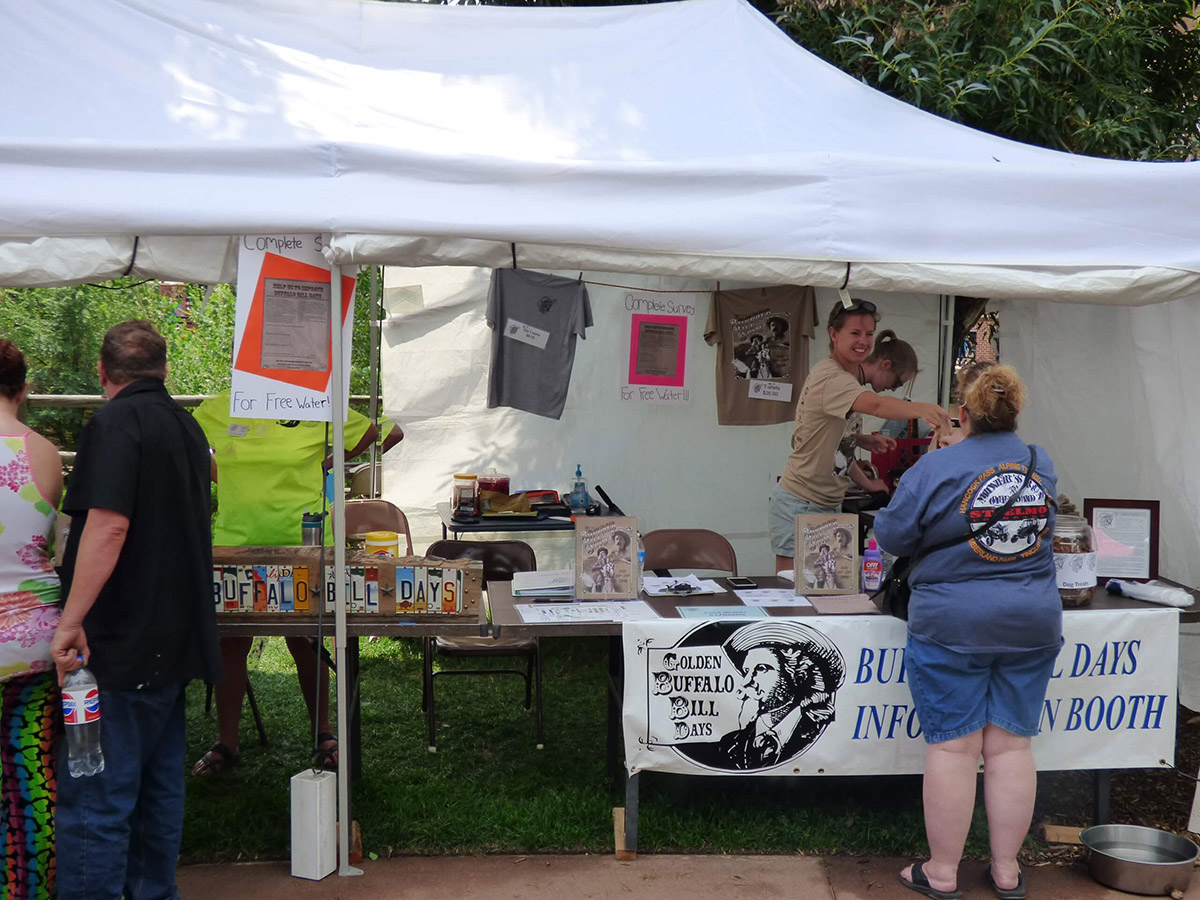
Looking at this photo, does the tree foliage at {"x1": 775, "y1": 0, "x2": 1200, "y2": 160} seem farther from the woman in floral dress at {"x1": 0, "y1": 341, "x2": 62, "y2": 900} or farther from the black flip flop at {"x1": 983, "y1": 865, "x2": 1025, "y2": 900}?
the woman in floral dress at {"x1": 0, "y1": 341, "x2": 62, "y2": 900}

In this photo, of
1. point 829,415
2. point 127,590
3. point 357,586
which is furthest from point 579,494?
point 127,590

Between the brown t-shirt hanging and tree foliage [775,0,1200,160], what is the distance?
53.6 inches

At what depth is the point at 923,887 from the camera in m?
3.66

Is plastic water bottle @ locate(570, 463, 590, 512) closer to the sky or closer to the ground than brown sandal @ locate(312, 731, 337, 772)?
closer to the sky

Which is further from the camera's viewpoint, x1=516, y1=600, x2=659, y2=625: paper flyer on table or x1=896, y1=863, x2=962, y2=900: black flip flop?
x1=516, y1=600, x2=659, y2=625: paper flyer on table

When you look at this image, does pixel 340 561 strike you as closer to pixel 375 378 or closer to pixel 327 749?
pixel 327 749

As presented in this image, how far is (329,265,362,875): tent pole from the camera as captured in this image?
362 centimetres

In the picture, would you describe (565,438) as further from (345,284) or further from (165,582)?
(165,582)

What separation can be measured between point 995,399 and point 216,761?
3449mm

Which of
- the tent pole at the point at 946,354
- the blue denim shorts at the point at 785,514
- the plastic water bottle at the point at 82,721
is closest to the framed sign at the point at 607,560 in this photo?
the blue denim shorts at the point at 785,514

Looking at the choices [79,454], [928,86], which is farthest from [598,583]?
[928,86]

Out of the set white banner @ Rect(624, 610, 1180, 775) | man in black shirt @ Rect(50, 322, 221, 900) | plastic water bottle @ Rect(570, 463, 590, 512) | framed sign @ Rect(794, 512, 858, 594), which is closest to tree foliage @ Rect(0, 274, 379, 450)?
plastic water bottle @ Rect(570, 463, 590, 512)

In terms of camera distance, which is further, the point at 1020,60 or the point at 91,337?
the point at 91,337

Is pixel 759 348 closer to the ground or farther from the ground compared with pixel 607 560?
farther from the ground
